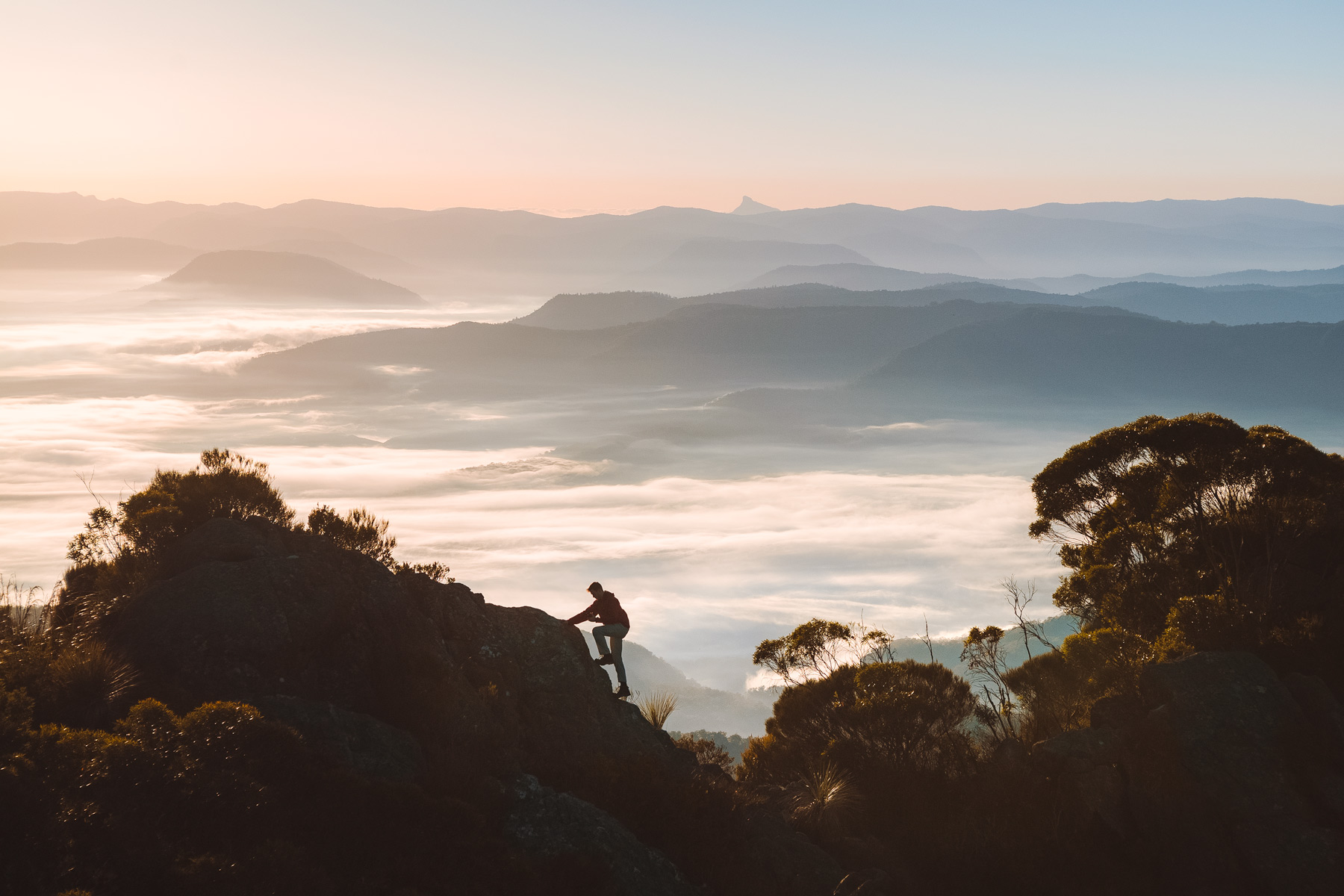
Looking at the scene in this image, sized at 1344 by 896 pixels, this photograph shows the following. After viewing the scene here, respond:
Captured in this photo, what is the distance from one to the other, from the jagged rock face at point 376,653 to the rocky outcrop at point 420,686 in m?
0.03

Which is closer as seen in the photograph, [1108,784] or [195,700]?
[195,700]

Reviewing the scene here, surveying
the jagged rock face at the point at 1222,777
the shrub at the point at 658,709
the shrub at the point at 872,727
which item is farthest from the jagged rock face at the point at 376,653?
the jagged rock face at the point at 1222,777

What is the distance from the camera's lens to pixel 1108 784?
15.4 m

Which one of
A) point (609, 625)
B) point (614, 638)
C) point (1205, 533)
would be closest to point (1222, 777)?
point (1205, 533)

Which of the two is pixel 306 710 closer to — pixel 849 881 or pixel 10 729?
pixel 10 729

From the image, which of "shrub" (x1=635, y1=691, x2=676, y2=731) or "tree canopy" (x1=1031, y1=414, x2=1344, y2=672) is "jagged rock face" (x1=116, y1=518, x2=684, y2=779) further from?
"tree canopy" (x1=1031, y1=414, x2=1344, y2=672)

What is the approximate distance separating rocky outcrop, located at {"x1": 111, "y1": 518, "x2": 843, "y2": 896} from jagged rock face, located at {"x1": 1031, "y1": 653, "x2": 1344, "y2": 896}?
5.50 meters

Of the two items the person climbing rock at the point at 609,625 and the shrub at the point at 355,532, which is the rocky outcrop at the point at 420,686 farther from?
the shrub at the point at 355,532

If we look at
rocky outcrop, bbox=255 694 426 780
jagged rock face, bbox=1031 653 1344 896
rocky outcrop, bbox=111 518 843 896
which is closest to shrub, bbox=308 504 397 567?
rocky outcrop, bbox=111 518 843 896

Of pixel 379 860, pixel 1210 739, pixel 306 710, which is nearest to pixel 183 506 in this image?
pixel 306 710

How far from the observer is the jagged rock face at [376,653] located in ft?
41.3

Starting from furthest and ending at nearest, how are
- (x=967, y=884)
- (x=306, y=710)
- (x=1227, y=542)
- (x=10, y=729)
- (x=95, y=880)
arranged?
1. (x=1227, y=542)
2. (x=967, y=884)
3. (x=306, y=710)
4. (x=10, y=729)
5. (x=95, y=880)

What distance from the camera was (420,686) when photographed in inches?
528

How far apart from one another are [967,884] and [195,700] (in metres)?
12.4
